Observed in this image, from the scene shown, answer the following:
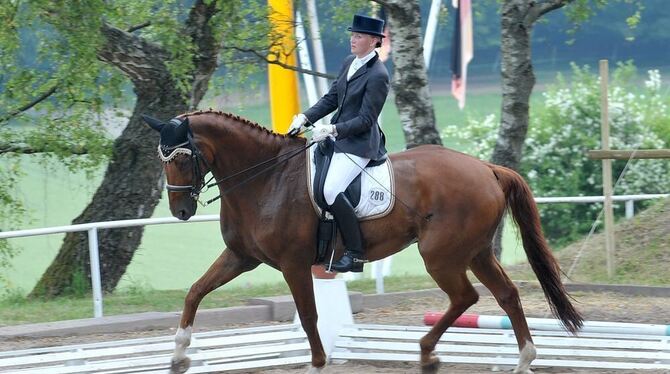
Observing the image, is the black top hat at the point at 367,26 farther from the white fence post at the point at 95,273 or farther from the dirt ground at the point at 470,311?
the white fence post at the point at 95,273

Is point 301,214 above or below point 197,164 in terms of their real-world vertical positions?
below

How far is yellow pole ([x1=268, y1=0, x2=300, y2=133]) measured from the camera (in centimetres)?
1256

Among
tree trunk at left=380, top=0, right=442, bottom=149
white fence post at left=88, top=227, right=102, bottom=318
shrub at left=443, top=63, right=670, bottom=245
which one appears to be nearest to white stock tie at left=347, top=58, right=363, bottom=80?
white fence post at left=88, top=227, right=102, bottom=318

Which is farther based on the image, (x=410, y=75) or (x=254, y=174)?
(x=410, y=75)

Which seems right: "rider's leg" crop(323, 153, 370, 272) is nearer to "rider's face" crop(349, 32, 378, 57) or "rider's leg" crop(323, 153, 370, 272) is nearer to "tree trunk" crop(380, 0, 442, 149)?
"rider's face" crop(349, 32, 378, 57)

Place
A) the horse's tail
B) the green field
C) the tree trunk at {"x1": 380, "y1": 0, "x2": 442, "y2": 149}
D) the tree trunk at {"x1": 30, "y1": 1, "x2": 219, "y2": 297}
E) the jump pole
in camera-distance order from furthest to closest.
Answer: the green field < the tree trunk at {"x1": 30, "y1": 1, "x2": 219, "y2": 297} < the tree trunk at {"x1": 380, "y1": 0, "x2": 442, "y2": 149} < the horse's tail < the jump pole

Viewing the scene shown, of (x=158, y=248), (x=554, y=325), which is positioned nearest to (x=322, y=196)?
(x=554, y=325)

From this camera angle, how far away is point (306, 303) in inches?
290

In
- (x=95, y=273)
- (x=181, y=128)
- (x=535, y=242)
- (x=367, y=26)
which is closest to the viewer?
(x=181, y=128)

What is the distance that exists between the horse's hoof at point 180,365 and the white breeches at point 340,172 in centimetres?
141

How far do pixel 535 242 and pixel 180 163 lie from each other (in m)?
2.58

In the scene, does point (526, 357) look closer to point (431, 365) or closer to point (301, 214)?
point (431, 365)

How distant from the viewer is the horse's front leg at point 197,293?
7410mm

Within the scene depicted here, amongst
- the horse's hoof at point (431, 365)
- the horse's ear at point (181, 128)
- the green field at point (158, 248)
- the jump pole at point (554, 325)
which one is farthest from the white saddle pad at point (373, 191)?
the green field at point (158, 248)
